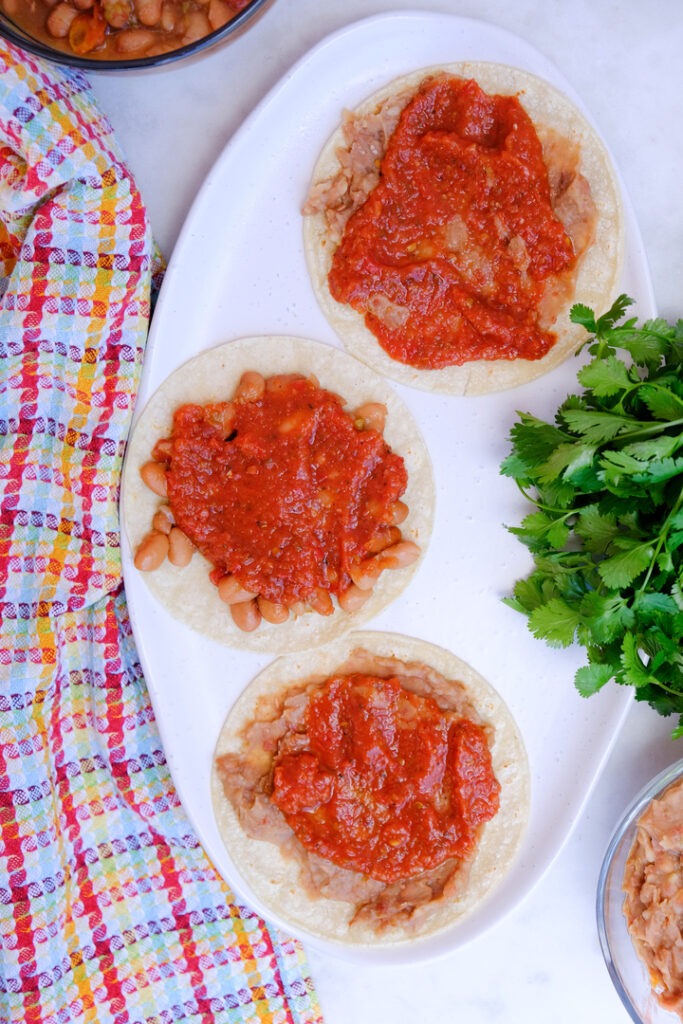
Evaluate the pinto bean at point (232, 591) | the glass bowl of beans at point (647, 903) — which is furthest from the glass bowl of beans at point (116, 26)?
the glass bowl of beans at point (647, 903)

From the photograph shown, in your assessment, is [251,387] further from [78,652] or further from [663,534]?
[663,534]

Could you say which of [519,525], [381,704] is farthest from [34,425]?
[519,525]

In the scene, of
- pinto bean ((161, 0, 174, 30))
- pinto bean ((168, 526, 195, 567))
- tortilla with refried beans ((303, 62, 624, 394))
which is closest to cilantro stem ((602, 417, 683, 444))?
tortilla with refried beans ((303, 62, 624, 394))

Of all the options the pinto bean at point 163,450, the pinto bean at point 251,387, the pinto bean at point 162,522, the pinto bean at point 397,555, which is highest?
the pinto bean at point 251,387

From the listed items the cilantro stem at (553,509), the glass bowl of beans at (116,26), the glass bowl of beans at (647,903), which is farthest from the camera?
the glass bowl of beans at (647,903)

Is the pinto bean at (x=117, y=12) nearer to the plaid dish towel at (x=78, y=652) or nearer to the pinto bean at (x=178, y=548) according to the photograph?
the plaid dish towel at (x=78, y=652)
